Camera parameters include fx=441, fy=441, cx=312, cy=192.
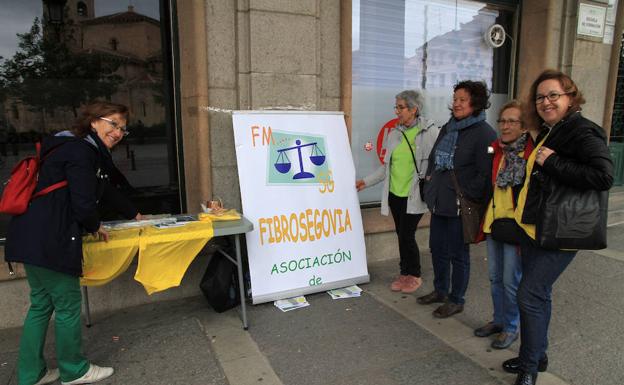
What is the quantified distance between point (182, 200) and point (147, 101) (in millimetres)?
1006

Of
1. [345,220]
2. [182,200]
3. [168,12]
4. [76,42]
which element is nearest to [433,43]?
[345,220]

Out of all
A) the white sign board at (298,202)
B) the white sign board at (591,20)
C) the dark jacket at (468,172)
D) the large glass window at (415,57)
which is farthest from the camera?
the white sign board at (591,20)

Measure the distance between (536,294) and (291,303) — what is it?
2.00 meters

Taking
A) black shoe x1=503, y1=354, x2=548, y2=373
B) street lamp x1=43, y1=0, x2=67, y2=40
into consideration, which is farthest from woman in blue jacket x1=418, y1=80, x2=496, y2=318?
street lamp x1=43, y1=0, x2=67, y2=40

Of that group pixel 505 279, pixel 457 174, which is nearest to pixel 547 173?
pixel 505 279

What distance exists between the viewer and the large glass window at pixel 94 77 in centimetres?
382

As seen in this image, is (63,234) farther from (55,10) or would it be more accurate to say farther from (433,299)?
(433,299)

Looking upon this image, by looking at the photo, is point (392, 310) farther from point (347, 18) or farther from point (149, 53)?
point (149, 53)

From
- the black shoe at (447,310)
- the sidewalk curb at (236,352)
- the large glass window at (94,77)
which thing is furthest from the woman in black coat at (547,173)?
the large glass window at (94,77)

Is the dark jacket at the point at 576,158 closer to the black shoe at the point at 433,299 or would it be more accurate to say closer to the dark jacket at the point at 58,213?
the black shoe at the point at 433,299

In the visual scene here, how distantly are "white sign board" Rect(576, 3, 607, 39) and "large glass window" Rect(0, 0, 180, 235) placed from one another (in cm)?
543

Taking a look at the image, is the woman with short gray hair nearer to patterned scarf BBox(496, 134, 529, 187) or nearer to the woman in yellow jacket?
the woman in yellow jacket

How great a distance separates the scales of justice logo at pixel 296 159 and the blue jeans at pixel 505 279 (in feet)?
5.25

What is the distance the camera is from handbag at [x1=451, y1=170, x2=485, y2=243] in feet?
10.6
